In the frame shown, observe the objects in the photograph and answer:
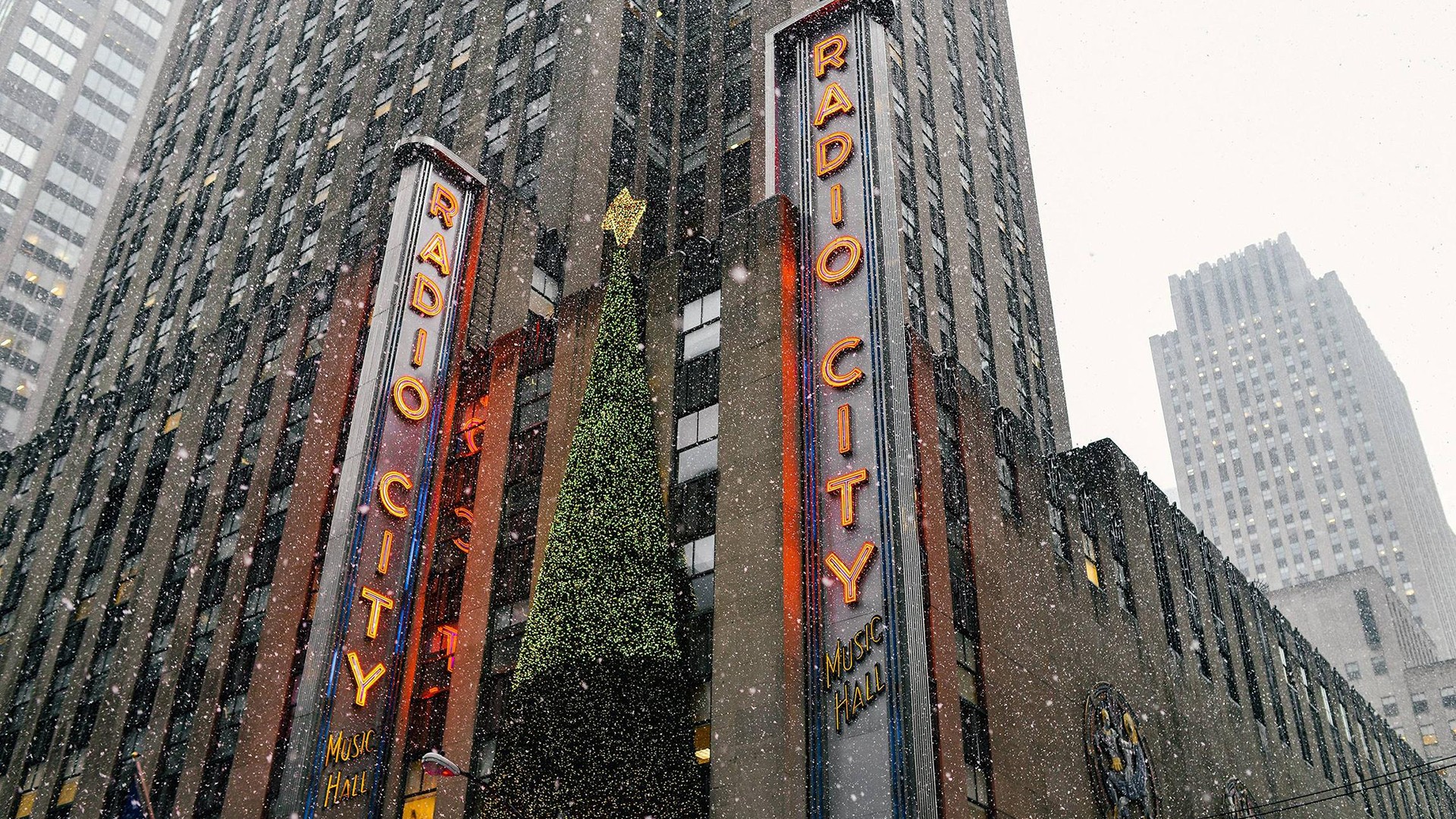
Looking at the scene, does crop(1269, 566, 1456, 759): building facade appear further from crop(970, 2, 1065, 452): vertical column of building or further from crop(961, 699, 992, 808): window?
crop(961, 699, 992, 808): window

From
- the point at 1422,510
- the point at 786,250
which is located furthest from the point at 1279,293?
the point at 786,250

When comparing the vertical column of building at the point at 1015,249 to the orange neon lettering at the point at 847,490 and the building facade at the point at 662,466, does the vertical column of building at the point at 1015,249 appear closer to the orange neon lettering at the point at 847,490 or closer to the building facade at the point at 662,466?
the building facade at the point at 662,466

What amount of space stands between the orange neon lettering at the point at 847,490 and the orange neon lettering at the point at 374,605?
13.5 m

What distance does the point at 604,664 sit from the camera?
26172 millimetres

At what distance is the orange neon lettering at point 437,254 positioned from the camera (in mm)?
39219

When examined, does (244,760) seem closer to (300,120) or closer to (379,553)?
(379,553)

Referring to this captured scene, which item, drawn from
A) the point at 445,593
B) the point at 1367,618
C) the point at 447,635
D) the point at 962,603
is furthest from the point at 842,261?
the point at 1367,618

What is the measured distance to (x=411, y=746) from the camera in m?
33.4

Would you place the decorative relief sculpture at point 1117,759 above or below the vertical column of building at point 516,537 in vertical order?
below

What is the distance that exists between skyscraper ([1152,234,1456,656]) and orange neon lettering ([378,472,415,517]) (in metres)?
141

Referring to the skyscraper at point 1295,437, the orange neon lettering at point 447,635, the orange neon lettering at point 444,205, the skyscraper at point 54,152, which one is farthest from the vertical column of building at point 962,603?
the skyscraper at point 1295,437

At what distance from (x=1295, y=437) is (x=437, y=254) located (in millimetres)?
152639

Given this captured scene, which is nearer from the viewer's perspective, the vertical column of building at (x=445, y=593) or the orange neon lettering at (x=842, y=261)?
the orange neon lettering at (x=842, y=261)

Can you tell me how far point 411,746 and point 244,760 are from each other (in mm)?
6465
